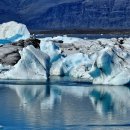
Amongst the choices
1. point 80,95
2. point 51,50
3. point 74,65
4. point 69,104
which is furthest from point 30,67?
point 69,104

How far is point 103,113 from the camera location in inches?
547

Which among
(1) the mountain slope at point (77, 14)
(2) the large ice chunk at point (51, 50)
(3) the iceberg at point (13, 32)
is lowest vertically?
(1) the mountain slope at point (77, 14)

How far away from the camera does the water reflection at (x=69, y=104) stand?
12.8 m

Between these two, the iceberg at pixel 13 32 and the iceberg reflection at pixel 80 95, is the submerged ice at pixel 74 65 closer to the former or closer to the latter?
the iceberg reflection at pixel 80 95

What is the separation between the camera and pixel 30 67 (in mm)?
21656

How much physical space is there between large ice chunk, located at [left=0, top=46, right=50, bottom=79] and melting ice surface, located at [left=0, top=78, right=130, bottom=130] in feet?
2.87

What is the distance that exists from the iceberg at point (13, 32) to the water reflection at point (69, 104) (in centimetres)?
1467

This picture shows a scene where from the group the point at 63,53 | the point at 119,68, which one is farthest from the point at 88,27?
the point at 119,68

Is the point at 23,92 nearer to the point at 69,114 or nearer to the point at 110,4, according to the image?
the point at 69,114

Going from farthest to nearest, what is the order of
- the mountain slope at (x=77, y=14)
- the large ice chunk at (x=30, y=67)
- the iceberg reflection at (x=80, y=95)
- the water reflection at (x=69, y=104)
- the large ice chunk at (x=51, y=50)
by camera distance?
the mountain slope at (x=77, y=14) < the large ice chunk at (x=51, y=50) < the large ice chunk at (x=30, y=67) < the iceberg reflection at (x=80, y=95) < the water reflection at (x=69, y=104)

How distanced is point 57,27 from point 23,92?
11502 cm

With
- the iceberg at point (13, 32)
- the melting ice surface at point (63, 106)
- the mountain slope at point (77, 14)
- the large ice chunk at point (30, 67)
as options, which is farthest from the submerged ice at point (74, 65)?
the mountain slope at point (77, 14)

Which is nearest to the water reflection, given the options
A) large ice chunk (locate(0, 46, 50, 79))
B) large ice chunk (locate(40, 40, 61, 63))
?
large ice chunk (locate(0, 46, 50, 79))

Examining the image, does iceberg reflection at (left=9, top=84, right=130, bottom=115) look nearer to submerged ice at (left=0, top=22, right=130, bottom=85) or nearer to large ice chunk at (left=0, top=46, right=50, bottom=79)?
submerged ice at (left=0, top=22, right=130, bottom=85)
